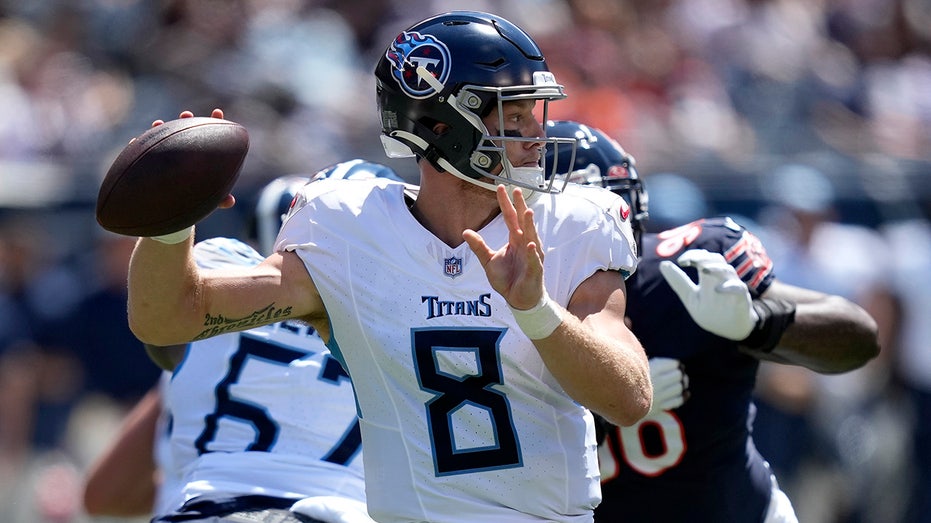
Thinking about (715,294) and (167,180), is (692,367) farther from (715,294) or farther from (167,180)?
(167,180)

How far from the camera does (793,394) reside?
7.79 meters

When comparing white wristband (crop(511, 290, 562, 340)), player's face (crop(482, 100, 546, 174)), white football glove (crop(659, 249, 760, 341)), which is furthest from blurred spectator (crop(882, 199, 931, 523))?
white wristband (crop(511, 290, 562, 340))

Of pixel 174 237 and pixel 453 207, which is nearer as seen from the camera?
pixel 174 237

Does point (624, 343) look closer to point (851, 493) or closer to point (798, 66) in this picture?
point (851, 493)

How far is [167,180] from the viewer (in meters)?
2.79

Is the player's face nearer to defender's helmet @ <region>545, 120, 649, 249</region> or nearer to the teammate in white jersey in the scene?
the teammate in white jersey

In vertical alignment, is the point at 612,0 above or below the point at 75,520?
above

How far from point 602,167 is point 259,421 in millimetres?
1196

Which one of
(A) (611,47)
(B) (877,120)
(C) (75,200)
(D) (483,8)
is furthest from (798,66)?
(C) (75,200)

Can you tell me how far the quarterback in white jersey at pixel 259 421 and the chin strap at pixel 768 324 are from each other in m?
1.10

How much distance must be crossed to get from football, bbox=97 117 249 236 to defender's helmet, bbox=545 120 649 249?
1.26 m

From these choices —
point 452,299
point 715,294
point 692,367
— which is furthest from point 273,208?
point 452,299

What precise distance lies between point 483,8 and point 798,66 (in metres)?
2.40

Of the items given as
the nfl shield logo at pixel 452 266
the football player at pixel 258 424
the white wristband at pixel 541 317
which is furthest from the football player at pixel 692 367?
the white wristband at pixel 541 317
